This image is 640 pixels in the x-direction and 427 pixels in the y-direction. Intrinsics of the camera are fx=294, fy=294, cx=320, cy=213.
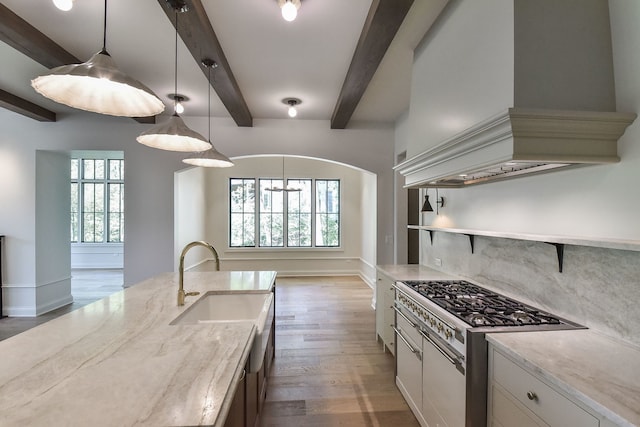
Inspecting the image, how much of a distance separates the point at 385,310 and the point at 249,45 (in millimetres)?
2778

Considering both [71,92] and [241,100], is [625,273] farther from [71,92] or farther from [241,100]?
[241,100]

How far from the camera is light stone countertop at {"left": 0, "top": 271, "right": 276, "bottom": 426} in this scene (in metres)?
0.76

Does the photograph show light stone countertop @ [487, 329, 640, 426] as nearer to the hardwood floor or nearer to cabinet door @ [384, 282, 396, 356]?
the hardwood floor

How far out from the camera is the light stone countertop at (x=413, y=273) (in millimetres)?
2682

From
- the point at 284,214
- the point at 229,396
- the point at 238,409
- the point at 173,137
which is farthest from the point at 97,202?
the point at 229,396

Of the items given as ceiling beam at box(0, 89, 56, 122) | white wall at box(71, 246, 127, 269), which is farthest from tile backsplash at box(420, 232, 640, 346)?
white wall at box(71, 246, 127, 269)

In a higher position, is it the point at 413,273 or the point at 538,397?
the point at 413,273

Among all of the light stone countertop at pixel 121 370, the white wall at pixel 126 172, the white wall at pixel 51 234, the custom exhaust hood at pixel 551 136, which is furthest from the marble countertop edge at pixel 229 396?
the white wall at pixel 51 234

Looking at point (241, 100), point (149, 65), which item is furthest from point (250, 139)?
point (149, 65)

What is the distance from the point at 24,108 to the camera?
357 centimetres

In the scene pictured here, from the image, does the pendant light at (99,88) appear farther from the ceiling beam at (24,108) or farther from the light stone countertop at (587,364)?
the ceiling beam at (24,108)

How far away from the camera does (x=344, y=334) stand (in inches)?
145

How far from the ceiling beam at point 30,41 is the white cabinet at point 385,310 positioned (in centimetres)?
352

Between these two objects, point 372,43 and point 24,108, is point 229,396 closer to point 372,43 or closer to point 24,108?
point 372,43
